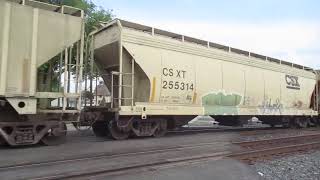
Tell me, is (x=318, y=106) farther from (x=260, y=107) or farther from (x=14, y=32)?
(x=14, y=32)

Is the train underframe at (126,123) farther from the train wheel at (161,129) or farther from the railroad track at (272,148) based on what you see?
the railroad track at (272,148)

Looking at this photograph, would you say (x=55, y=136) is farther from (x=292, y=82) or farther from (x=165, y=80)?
(x=292, y=82)

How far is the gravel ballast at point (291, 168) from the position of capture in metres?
9.12

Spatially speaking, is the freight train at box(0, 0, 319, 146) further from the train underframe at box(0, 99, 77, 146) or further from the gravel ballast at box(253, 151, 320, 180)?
the gravel ballast at box(253, 151, 320, 180)

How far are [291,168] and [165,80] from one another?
5605 mm

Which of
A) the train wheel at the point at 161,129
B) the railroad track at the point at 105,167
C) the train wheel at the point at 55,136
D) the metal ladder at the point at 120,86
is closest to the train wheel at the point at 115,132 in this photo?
the metal ladder at the point at 120,86

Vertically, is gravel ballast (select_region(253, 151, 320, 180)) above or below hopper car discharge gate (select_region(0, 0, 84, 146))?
below

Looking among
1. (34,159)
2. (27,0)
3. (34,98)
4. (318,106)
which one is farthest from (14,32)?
(318,106)

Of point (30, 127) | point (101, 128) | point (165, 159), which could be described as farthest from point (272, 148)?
point (30, 127)

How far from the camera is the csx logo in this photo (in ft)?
68.9

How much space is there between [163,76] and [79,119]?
3.58m

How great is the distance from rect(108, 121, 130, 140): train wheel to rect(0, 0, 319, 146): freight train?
0.11ft

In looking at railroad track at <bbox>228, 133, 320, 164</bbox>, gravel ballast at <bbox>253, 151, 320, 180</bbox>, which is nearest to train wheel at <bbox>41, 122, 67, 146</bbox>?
railroad track at <bbox>228, 133, 320, 164</bbox>

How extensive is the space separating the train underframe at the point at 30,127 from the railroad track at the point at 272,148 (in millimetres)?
4722
